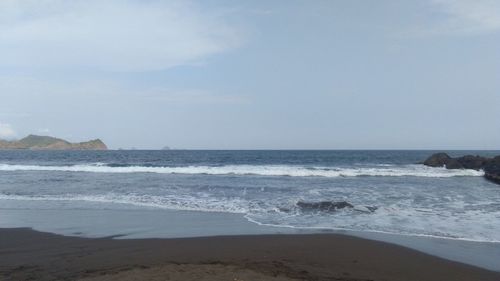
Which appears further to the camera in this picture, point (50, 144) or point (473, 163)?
point (50, 144)

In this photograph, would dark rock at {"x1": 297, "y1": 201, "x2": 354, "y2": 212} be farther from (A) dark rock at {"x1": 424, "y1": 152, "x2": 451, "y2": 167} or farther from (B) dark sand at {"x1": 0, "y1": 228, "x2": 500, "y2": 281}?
(A) dark rock at {"x1": 424, "y1": 152, "x2": 451, "y2": 167}

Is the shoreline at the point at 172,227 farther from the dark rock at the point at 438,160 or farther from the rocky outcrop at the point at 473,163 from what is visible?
the dark rock at the point at 438,160

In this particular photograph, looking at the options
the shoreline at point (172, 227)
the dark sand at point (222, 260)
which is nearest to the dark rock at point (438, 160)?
the shoreline at point (172, 227)

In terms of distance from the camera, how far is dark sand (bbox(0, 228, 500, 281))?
19.5 feet

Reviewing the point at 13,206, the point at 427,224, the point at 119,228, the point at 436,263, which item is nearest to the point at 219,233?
the point at 119,228

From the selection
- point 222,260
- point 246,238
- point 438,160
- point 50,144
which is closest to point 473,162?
point 438,160

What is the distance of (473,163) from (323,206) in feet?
94.4

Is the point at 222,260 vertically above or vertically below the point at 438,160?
below

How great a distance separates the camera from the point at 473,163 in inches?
1442

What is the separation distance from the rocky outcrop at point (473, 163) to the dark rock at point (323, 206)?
16568mm

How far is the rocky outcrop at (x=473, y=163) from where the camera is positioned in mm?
28406

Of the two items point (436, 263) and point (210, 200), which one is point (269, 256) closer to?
point (436, 263)

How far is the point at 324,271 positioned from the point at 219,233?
142 inches

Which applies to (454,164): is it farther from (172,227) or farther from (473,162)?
(172,227)
